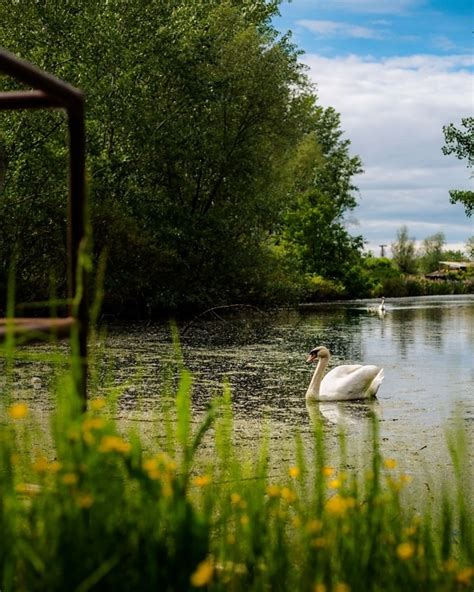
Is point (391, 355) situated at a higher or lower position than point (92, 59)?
lower

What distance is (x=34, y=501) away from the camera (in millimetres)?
2125

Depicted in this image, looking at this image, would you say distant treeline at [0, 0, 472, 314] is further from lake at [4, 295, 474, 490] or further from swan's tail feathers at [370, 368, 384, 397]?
swan's tail feathers at [370, 368, 384, 397]

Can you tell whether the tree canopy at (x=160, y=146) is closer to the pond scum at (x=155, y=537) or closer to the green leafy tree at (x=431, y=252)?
the pond scum at (x=155, y=537)

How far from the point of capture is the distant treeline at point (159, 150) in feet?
62.3

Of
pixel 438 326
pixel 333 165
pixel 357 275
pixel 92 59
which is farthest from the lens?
pixel 333 165

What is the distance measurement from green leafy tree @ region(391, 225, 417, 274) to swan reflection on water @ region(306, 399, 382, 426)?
60.4 meters

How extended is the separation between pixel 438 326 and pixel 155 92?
8.00 m

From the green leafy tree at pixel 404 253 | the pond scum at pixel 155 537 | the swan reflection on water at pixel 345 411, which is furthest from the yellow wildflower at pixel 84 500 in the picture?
the green leafy tree at pixel 404 253

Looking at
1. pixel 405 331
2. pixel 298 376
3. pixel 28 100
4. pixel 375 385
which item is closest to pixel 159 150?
pixel 405 331

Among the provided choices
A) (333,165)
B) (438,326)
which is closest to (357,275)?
(333,165)

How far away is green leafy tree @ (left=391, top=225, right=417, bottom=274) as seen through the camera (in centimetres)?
6956

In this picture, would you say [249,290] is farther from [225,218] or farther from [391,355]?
[391,355]

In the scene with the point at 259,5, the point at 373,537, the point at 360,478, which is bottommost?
the point at 360,478

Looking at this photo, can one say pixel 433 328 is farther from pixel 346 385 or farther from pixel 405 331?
pixel 346 385
